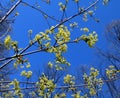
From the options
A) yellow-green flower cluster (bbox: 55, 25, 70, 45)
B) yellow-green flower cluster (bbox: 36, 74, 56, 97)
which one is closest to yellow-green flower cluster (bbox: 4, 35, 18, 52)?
yellow-green flower cluster (bbox: 55, 25, 70, 45)

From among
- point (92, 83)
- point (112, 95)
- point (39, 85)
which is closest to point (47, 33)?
point (39, 85)

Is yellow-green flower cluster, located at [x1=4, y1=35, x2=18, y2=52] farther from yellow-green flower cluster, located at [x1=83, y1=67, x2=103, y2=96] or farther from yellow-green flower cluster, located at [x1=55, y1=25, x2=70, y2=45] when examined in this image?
yellow-green flower cluster, located at [x1=83, y1=67, x2=103, y2=96]

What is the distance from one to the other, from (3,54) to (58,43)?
9.93 meters

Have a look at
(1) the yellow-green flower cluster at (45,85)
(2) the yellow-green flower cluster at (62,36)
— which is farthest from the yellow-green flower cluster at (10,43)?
(1) the yellow-green flower cluster at (45,85)

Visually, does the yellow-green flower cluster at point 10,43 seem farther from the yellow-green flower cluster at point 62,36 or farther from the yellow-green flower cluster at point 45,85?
the yellow-green flower cluster at point 45,85

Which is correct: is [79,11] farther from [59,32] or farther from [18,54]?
[18,54]

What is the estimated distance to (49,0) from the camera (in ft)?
11.1

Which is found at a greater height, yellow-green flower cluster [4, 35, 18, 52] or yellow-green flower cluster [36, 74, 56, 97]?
yellow-green flower cluster [4, 35, 18, 52]

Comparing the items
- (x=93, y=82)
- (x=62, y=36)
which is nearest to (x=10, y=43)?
(x=62, y=36)

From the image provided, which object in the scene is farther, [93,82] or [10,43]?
[93,82]

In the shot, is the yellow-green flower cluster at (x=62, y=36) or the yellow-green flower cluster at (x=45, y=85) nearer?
the yellow-green flower cluster at (x=62, y=36)

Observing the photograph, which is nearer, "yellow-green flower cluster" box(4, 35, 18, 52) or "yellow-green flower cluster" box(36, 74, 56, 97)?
"yellow-green flower cluster" box(4, 35, 18, 52)

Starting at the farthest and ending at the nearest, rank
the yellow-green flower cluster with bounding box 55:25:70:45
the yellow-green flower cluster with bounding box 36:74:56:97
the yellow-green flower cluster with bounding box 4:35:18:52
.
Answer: the yellow-green flower cluster with bounding box 36:74:56:97
the yellow-green flower cluster with bounding box 55:25:70:45
the yellow-green flower cluster with bounding box 4:35:18:52

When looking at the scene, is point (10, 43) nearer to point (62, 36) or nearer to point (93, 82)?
point (62, 36)
